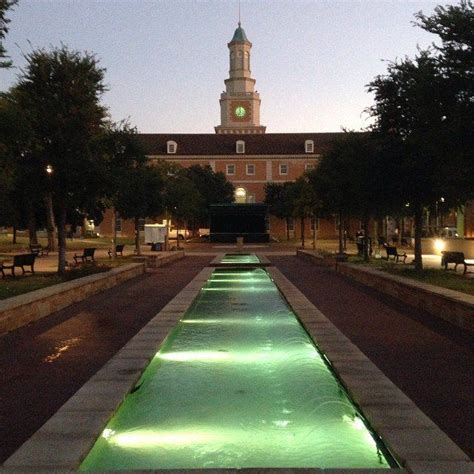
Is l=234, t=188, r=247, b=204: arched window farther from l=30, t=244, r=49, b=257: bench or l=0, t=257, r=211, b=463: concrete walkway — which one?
l=0, t=257, r=211, b=463: concrete walkway

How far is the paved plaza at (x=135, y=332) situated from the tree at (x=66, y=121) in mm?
4903

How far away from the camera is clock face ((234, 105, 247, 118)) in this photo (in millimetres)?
130000

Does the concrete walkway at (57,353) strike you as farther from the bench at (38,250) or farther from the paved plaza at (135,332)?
the bench at (38,250)

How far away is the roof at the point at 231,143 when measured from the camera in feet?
336

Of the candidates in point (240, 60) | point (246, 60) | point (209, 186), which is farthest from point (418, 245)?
point (246, 60)

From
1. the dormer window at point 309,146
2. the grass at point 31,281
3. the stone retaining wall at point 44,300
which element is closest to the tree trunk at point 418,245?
the stone retaining wall at point 44,300

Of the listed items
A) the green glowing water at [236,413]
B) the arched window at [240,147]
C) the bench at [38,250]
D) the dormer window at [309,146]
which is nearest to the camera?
the green glowing water at [236,413]

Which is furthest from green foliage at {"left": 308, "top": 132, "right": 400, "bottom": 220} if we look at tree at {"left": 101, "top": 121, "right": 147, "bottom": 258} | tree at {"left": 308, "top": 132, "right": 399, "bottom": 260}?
tree at {"left": 101, "top": 121, "right": 147, "bottom": 258}

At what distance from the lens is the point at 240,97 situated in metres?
130

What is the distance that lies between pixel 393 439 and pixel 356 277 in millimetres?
17471

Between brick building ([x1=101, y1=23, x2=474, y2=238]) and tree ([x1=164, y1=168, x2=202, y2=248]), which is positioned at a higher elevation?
brick building ([x1=101, y1=23, x2=474, y2=238])

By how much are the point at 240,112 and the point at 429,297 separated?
11913cm

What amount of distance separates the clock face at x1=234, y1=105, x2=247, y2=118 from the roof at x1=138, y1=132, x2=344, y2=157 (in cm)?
2397

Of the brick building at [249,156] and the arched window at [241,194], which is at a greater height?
the brick building at [249,156]
